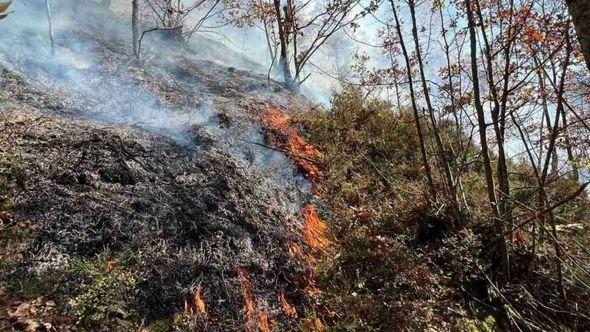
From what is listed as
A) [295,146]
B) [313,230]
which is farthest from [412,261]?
[295,146]

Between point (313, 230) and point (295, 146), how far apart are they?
7.28 ft

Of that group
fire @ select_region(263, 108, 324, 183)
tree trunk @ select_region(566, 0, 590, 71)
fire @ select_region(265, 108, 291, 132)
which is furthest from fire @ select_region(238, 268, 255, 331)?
fire @ select_region(265, 108, 291, 132)

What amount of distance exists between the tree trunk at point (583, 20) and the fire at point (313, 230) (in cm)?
344

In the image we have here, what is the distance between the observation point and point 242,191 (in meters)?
4.76

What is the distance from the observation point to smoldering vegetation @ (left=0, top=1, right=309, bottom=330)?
10.5 feet

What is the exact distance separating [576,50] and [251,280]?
14.4 feet

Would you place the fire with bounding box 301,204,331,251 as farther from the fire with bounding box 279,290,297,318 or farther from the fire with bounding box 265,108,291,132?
the fire with bounding box 265,108,291,132

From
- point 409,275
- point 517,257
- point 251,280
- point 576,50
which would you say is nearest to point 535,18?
point 576,50

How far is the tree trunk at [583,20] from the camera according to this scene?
1.53 metres

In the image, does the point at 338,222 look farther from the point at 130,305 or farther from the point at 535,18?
the point at 535,18

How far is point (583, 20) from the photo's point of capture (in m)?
1.55

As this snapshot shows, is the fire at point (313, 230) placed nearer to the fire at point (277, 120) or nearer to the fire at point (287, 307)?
the fire at point (287, 307)

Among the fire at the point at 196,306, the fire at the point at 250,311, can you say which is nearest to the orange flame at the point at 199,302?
the fire at the point at 196,306

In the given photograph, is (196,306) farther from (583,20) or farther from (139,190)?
(583,20)
